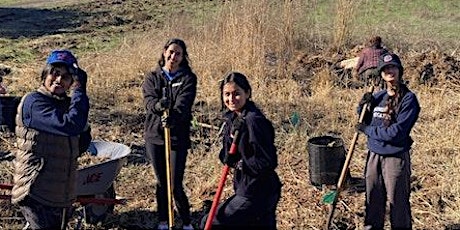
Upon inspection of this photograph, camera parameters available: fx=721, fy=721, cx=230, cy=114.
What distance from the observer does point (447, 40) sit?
41.1 feet

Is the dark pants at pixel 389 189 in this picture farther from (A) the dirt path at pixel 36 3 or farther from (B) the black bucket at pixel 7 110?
(A) the dirt path at pixel 36 3

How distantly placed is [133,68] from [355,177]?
4713 mm

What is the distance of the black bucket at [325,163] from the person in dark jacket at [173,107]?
4.97 ft

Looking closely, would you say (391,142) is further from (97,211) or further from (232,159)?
(97,211)

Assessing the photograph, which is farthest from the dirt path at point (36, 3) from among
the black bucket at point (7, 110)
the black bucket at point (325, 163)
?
the black bucket at point (325, 163)

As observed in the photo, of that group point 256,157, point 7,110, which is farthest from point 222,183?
point 7,110

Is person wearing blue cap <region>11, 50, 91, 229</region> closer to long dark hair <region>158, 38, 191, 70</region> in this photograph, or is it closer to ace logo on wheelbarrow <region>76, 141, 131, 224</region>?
ace logo on wheelbarrow <region>76, 141, 131, 224</region>

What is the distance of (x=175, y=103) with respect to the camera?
4918 millimetres

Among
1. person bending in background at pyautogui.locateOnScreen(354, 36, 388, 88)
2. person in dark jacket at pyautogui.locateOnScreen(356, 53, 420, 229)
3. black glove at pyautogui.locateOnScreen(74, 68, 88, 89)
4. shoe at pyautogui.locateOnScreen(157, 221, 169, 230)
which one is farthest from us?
person bending in background at pyautogui.locateOnScreen(354, 36, 388, 88)

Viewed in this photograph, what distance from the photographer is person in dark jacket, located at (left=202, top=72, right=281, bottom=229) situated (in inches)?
165

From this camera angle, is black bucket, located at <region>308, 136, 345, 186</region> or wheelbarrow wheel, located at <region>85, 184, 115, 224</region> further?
black bucket, located at <region>308, 136, 345, 186</region>

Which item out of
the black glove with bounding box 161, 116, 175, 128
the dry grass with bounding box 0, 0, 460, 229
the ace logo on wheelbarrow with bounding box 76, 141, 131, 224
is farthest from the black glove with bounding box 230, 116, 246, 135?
the dry grass with bounding box 0, 0, 460, 229

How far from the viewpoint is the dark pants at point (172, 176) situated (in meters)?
4.93

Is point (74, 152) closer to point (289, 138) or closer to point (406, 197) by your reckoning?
point (406, 197)
